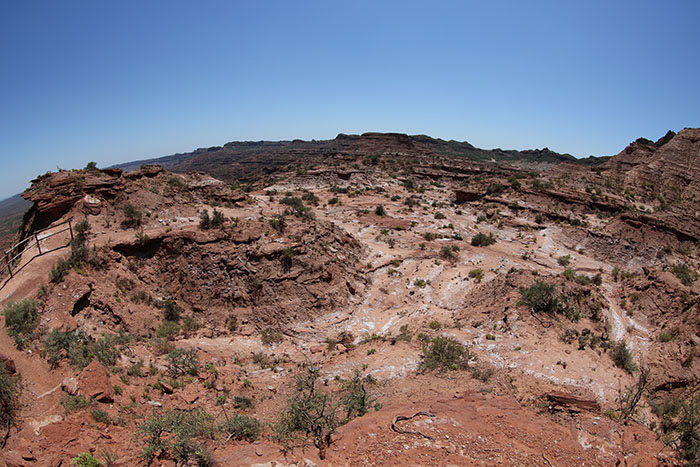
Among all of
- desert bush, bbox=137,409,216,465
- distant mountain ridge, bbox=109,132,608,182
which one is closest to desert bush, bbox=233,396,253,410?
desert bush, bbox=137,409,216,465

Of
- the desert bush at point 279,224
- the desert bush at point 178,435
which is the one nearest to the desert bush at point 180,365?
the desert bush at point 178,435

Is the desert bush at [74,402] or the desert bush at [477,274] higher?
the desert bush at [74,402]

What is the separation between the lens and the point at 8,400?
5137 mm

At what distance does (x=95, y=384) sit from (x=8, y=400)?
124 cm

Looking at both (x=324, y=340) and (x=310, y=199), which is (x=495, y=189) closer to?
(x=310, y=199)

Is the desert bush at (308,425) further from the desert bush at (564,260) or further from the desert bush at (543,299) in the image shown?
the desert bush at (564,260)

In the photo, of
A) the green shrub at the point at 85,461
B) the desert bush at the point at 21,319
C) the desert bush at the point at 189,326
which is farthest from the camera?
the desert bush at the point at 189,326

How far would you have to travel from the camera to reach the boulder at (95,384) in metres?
6.07

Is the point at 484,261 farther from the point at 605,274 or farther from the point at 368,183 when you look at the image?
the point at 368,183

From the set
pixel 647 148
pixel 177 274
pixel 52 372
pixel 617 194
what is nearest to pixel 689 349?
pixel 52 372

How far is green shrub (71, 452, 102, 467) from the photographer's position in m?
4.46

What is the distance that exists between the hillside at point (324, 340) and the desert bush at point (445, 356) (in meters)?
0.06

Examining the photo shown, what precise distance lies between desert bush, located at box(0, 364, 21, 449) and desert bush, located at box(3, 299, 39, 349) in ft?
6.01

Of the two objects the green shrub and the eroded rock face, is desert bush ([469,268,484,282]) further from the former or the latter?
the eroded rock face
